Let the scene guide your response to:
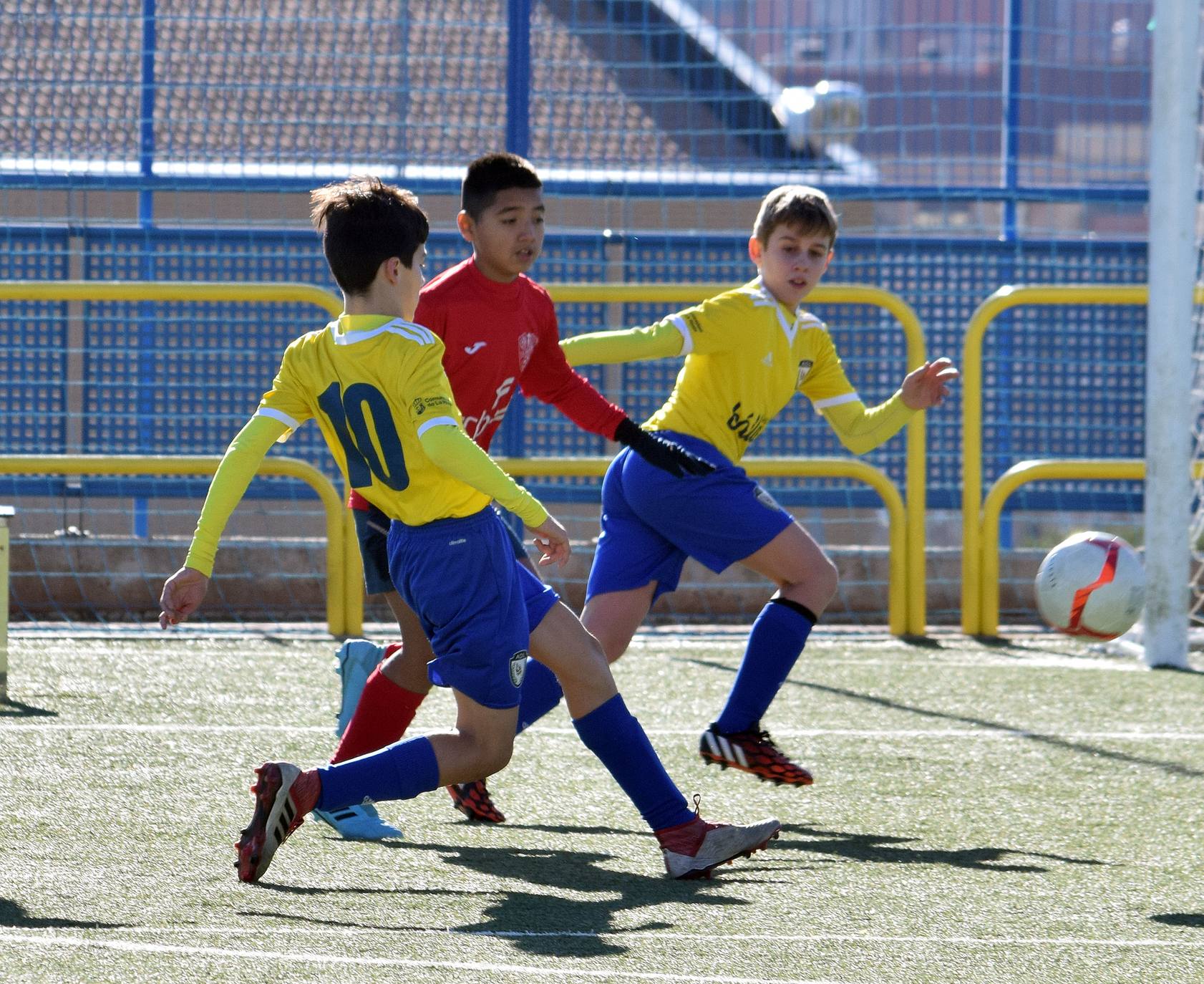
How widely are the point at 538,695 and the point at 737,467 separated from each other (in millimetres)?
813

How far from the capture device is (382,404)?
10.3 ft

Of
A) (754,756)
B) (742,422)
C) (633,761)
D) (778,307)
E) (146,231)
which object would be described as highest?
(146,231)

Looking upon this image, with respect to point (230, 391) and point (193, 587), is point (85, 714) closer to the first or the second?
point (193, 587)

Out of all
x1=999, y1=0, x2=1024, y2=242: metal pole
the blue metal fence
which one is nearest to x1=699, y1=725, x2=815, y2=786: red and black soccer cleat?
the blue metal fence

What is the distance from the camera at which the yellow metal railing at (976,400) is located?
22.6 feet

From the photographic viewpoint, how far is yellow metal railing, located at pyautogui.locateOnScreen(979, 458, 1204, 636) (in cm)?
676

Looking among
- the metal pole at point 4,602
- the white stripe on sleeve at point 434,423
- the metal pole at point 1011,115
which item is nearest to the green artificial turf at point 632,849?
the metal pole at point 4,602

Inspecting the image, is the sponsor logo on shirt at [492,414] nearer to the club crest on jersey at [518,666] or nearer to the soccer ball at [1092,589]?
the club crest on jersey at [518,666]

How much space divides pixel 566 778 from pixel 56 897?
1517 millimetres

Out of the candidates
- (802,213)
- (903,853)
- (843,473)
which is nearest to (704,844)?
(903,853)

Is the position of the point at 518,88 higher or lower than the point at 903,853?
higher

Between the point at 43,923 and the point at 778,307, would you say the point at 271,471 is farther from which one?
the point at 43,923

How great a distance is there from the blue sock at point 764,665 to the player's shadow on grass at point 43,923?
1616 mm

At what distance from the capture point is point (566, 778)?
14.0ft
